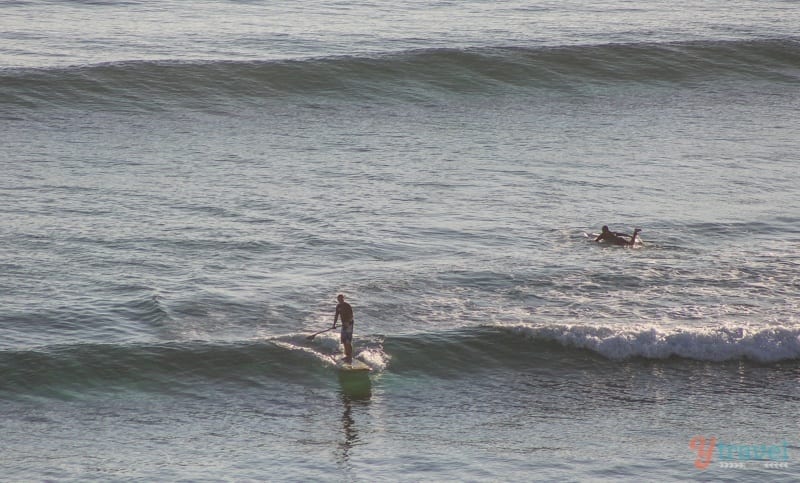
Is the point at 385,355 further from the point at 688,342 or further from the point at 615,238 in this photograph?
the point at 615,238

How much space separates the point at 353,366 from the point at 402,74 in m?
22.2

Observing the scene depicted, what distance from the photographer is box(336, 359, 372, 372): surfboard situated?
15508 millimetres

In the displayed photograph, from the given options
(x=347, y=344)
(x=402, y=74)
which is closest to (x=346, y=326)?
(x=347, y=344)

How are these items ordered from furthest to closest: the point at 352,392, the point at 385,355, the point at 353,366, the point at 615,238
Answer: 1. the point at 615,238
2. the point at 385,355
3. the point at 353,366
4. the point at 352,392

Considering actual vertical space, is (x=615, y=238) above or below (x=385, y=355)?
above

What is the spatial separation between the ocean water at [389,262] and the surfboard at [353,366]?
9.8 inches

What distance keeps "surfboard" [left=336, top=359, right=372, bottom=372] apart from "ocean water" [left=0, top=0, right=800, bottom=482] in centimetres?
25

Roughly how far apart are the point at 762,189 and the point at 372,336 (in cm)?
1280

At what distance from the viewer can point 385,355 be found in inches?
654

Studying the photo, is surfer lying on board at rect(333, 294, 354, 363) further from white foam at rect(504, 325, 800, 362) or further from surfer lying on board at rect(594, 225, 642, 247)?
surfer lying on board at rect(594, 225, 642, 247)

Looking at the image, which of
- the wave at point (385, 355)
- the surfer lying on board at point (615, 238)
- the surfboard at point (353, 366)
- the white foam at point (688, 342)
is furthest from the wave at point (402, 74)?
the white foam at point (688, 342)

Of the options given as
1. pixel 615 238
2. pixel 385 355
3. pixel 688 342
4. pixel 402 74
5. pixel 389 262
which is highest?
pixel 402 74

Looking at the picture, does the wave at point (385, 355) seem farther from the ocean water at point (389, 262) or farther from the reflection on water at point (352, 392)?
the reflection on water at point (352, 392)

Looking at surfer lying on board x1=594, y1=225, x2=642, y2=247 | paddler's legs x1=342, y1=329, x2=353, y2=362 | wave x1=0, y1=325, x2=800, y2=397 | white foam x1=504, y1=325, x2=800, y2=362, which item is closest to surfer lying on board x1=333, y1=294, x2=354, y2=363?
paddler's legs x1=342, y1=329, x2=353, y2=362
